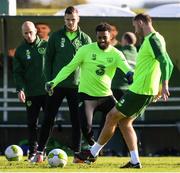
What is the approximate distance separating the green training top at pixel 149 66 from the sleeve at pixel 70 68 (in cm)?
123

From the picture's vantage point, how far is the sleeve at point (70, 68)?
13727 mm

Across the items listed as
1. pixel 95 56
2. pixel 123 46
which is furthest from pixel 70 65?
pixel 123 46

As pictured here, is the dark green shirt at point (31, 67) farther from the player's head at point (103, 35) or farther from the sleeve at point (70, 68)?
the player's head at point (103, 35)

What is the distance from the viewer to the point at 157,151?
1978 centimetres

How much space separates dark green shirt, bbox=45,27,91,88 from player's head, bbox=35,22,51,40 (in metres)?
3.92

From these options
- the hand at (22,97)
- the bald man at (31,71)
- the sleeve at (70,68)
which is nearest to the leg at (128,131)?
the sleeve at (70,68)

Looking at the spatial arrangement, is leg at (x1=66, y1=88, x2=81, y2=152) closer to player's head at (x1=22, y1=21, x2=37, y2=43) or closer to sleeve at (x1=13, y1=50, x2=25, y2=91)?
sleeve at (x1=13, y1=50, x2=25, y2=91)

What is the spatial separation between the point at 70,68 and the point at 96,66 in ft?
1.52

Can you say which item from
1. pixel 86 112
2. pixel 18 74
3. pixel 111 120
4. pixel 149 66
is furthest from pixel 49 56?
pixel 149 66

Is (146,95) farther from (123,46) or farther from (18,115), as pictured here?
(18,115)

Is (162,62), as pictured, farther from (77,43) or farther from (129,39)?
(129,39)

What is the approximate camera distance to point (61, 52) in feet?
47.7

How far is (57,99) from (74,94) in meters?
0.28

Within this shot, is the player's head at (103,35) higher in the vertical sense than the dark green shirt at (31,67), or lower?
higher
